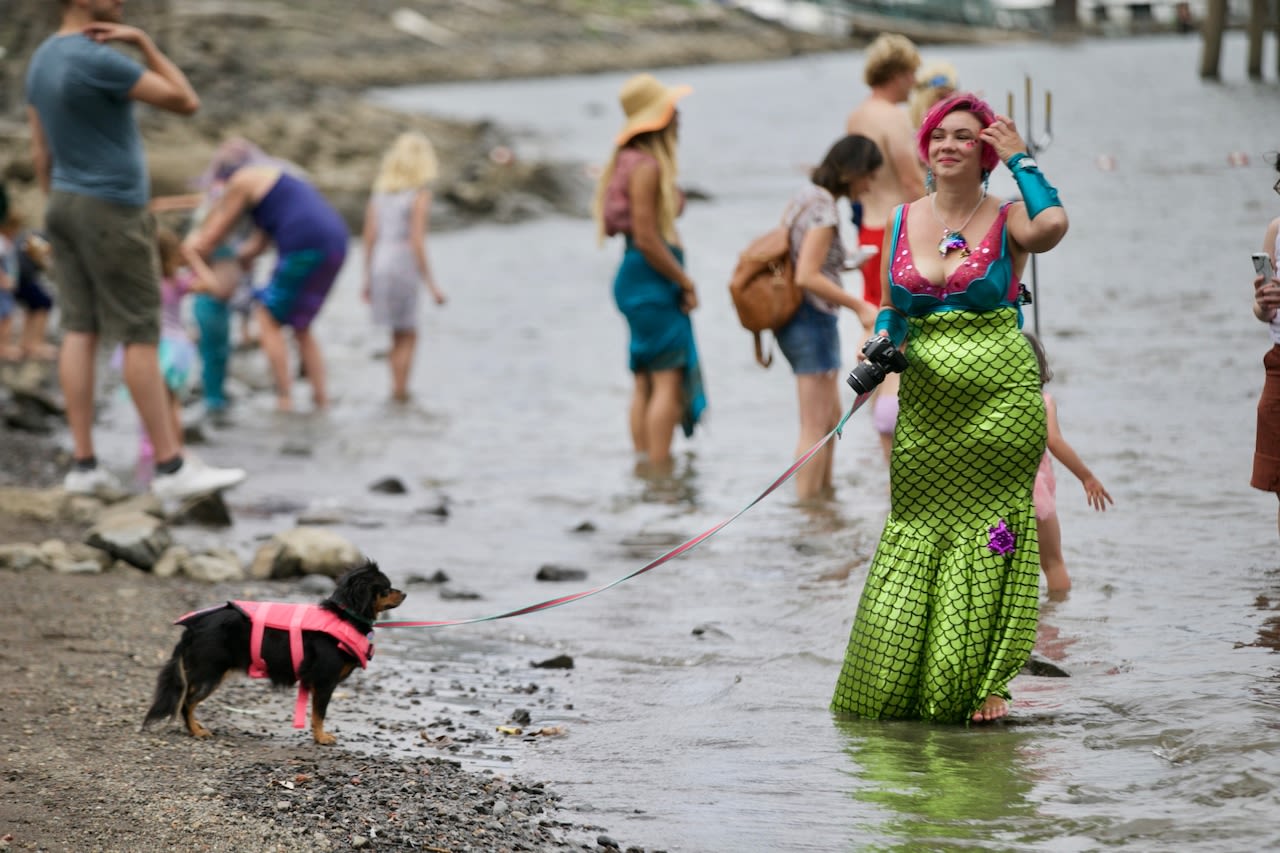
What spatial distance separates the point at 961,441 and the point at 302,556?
3505mm

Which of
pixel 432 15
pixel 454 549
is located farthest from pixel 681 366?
pixel 432 15

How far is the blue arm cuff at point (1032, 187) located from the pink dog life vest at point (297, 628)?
244 centimetres

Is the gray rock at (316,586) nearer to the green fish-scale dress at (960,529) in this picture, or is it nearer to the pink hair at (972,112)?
the green fish-scale dress at (960,529)

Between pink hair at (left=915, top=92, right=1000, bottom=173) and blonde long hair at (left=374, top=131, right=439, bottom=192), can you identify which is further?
blonde long hair at (left=374, top=131, right=439, bottom=192)

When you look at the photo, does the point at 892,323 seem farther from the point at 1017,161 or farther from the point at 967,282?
the point at 1017,161

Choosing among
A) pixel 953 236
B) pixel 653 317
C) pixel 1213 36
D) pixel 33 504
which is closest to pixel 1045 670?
pixel 953 236

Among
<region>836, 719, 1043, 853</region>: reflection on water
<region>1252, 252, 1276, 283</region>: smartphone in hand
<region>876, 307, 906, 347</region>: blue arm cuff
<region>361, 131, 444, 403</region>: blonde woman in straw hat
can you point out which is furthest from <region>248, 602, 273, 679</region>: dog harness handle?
<region>361, 131, 444, 403</region>: blonde woman in straw hat

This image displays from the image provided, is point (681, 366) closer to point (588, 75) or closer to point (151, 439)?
point (151, 439)

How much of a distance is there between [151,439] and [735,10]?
109 m

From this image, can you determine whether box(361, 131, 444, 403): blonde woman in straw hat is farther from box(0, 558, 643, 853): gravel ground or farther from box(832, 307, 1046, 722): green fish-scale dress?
box(832, 307, 1046, 722): green fish-scale dress

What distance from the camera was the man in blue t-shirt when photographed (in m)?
7.84

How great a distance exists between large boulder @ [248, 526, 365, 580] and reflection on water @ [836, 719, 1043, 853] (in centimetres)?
308

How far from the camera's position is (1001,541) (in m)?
4.95

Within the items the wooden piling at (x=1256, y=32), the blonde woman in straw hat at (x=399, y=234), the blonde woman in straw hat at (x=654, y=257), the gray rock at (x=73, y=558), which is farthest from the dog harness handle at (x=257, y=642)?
the wooden piling at (x=1256, y=32)
